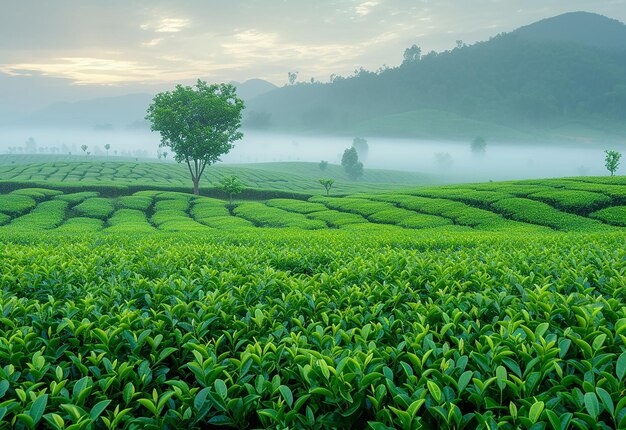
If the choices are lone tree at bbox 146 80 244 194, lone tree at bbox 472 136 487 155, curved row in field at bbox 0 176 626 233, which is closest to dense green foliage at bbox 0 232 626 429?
curved row in field at bbox 0 176 626 233

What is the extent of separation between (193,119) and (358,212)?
23.0 metres

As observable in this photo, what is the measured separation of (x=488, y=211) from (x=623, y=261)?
26.5 meters

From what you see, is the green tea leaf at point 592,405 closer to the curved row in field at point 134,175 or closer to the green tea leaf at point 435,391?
the green tea leaf at point 435,391

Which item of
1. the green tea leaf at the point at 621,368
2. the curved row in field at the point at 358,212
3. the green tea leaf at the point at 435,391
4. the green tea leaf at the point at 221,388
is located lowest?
the curved row in field at the point at 358,212

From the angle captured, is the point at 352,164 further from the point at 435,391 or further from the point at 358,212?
the point at 435,391

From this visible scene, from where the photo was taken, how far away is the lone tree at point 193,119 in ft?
152

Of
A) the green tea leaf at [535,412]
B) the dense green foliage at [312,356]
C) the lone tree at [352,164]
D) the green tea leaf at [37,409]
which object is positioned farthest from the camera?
the lone tree at [352,164]

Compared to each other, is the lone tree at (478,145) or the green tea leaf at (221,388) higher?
the lone tree at (478,145)

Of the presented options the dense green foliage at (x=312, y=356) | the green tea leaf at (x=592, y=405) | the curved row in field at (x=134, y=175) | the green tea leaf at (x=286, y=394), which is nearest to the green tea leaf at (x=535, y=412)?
the dense green foliage at (x=312, y=356)

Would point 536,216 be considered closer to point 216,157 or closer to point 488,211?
point 488,211

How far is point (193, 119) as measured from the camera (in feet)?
157

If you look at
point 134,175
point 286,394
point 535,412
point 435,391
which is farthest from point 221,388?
point 134,175

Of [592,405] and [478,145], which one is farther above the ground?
[478,145]

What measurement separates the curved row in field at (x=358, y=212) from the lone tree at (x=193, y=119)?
5710 mm
